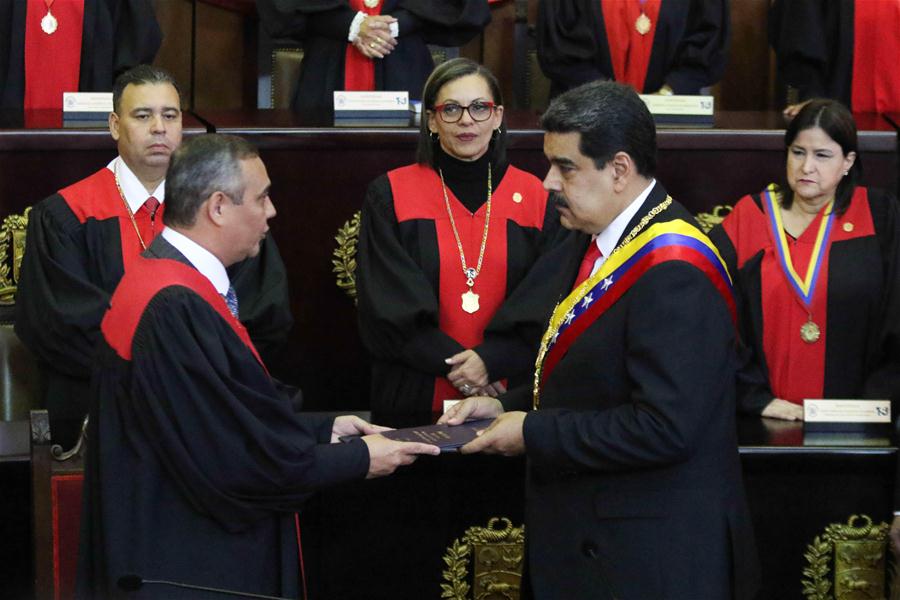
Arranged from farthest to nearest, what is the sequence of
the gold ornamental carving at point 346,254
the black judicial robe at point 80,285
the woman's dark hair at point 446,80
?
1. the gold ornamental carving at point 346,254
2. the woman's dark hair at point 446,80
3. the black judicial robe at point 80,285

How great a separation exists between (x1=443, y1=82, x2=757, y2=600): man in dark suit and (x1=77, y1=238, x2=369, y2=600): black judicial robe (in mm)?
524

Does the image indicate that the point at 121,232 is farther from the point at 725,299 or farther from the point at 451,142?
the point at 725,299

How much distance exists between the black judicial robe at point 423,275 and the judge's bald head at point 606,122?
1571 millimetres

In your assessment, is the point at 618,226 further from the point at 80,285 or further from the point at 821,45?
the point at 821,45

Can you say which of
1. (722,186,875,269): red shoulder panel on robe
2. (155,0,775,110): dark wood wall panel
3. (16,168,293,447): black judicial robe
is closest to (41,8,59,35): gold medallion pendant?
(155,0,775,110): dark wood wall panel

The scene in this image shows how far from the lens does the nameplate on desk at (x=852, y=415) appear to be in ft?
13.9

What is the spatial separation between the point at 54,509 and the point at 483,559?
1.22 meters

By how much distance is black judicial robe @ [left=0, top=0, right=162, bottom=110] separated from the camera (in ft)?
21.4

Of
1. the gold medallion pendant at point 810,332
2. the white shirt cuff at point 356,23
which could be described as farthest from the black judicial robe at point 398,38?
the gold medallion pendant at point 810,332

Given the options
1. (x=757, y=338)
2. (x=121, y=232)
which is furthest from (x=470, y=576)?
(x=121, y=232)

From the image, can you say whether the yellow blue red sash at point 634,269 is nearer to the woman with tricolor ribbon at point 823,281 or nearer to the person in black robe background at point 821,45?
the woman with tricolor ribbon at point 823,281

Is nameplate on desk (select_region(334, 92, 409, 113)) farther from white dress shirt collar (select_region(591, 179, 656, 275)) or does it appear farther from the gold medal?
white dress shirt collar (select_region(591, 179, 656, 275))

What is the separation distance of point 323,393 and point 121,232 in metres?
1.21

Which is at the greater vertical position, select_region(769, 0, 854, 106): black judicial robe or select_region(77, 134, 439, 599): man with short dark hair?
select_region(769, 0, 854, 106): black judicial robe
